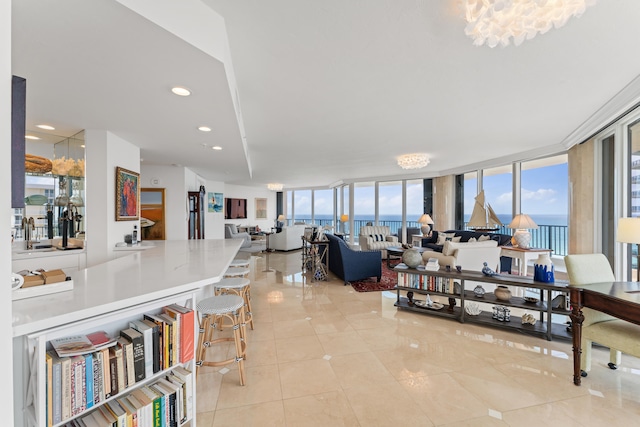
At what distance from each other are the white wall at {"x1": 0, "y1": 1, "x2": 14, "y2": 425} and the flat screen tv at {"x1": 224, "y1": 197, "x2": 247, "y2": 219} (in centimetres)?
1053

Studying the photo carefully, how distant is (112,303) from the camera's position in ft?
3.84

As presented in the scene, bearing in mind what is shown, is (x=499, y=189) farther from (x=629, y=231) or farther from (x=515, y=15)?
(x=515, y=15)

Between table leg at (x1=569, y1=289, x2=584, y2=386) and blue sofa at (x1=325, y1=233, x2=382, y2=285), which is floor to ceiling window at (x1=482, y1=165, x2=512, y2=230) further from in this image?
table leg at (x1=569, y1=289, x2=584, y2=386)

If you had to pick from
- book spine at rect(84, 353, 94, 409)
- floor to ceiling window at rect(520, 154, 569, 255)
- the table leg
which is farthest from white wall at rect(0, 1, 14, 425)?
floor to ceiling window at rect(520, 154, 569, 255)

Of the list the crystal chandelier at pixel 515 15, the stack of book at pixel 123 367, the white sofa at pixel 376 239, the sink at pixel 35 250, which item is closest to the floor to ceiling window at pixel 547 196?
the white sofa at pixel 376 239

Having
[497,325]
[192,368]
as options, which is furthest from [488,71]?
[192,368]

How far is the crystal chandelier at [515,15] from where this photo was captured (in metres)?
1.36

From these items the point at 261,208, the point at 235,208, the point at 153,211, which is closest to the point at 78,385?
the point at 153,211

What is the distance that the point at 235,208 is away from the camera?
11.2m

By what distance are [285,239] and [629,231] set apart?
755cm

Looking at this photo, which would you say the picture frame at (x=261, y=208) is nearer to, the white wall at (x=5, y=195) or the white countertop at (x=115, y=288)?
the white countertop at (x=115, y=288)

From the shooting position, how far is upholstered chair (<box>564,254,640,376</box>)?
1.87 meters

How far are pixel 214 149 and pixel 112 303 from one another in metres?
3.24

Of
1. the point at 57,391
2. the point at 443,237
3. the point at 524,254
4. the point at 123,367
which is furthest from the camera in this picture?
the point at 443,237
